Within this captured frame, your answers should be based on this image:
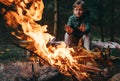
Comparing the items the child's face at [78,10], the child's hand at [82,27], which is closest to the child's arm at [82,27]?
the child's hand at [82,27]

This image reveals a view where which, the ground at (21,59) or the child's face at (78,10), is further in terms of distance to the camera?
the child's face at (78,10)

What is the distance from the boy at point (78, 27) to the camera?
962 centimetres

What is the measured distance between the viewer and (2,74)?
7.43m

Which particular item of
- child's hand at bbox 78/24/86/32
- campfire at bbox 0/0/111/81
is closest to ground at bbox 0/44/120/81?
campfire at bbox 0/0/111/81

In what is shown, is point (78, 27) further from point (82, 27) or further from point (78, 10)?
point (78, 10)

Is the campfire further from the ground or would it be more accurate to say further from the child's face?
the child's face

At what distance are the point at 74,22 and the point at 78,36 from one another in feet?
1.62

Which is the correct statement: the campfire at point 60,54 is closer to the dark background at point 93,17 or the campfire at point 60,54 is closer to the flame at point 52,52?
the flame at point 52,52

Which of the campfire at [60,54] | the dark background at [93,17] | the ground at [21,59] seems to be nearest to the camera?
the campfire at [60,54]

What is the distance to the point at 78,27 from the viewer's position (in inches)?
393

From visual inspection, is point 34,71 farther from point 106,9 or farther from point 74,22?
point 106,9

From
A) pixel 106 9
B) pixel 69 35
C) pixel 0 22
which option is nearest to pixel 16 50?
pixel 0 22

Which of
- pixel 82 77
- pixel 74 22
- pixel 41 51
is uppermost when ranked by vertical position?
pixel 74 22

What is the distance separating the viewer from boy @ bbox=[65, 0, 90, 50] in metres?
9.62
